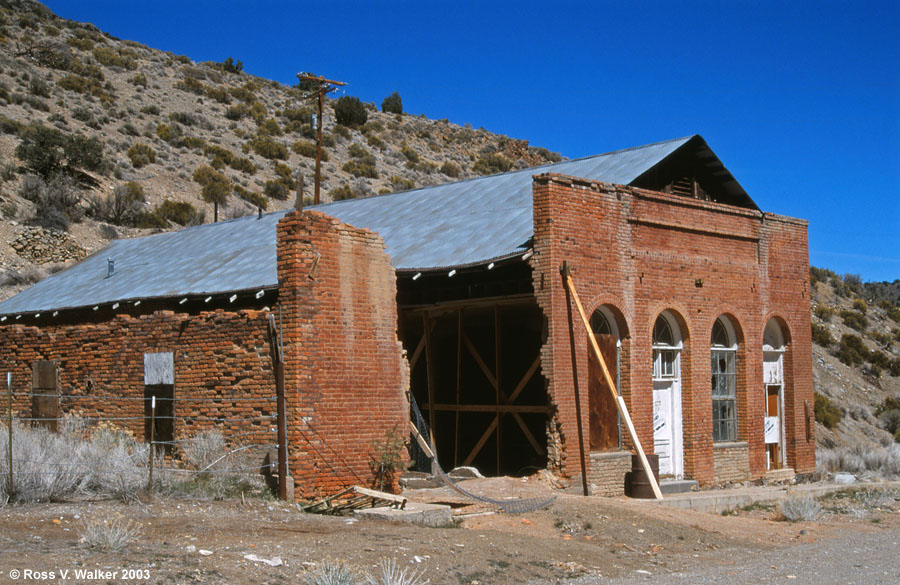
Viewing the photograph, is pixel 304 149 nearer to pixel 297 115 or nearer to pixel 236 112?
pixel 236 112

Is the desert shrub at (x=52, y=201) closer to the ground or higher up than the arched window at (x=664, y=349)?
higher up

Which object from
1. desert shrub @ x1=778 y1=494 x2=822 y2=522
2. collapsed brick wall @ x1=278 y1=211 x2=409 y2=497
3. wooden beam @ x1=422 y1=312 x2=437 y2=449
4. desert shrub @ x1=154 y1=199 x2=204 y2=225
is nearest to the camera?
collapsed brick wall @ x1=278 y1=211 x2=409 y2=497

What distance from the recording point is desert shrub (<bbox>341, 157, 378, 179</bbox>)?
54969 millimetres

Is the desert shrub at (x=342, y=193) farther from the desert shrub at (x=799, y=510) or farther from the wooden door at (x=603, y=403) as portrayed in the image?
the desert shrub at (x=799, y=510)

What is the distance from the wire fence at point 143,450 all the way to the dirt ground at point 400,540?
1.63ft

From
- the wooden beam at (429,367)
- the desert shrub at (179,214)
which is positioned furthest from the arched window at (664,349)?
the desert shrub at (179,214)

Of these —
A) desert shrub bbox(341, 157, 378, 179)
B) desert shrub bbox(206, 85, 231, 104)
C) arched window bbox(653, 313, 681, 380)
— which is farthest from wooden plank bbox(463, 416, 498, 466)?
desert shrub bbox(206, 85, 231, 104)

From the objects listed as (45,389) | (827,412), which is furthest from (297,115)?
(45,389)

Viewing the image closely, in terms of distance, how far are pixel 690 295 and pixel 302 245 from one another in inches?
354

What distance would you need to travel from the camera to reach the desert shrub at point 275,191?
158ft

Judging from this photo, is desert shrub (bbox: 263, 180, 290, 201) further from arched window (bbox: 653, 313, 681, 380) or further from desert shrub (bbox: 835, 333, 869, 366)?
arched window (bbox: 653, 313, 681, 380)

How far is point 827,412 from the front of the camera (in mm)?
36906

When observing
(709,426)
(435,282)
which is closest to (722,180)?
(709,426)

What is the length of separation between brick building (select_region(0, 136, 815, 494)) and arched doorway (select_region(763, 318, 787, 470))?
48 millimetres
